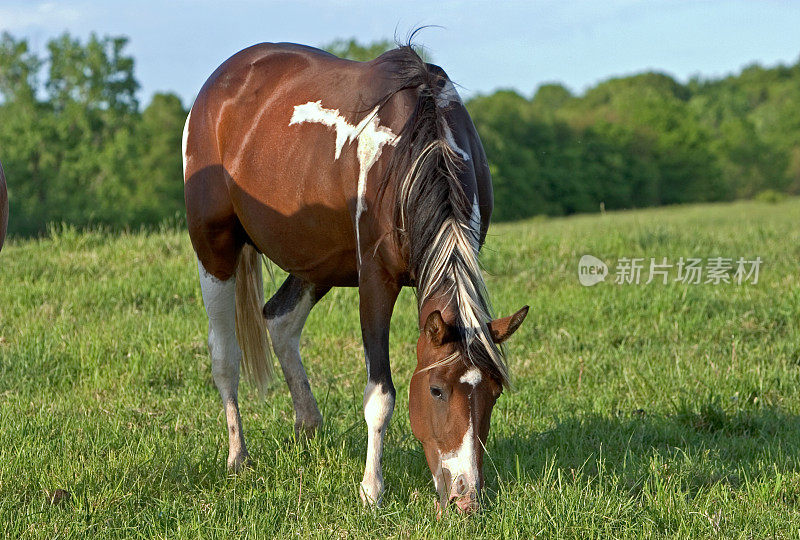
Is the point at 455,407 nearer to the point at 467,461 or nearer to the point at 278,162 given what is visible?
the point at 467,461

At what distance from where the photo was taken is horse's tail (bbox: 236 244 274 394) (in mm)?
4785

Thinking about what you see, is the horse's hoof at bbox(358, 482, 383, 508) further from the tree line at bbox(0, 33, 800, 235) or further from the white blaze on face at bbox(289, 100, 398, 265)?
the tree line at bbox(0, 33, 800, 235)

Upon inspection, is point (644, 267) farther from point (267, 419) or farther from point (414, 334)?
point (267, 419)

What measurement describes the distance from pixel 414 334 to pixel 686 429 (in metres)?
2.51

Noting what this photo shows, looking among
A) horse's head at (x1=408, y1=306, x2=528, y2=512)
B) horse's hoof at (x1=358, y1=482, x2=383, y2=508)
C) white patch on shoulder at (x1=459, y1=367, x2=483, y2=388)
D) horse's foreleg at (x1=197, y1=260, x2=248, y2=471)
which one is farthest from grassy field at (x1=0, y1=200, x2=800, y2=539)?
white patch on shoulder at (x1=459, y1=367, x2=483, y2=388)

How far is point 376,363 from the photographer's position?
340 centimetres

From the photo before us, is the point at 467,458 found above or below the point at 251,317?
below

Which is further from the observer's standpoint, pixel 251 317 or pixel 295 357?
pixel 251 317

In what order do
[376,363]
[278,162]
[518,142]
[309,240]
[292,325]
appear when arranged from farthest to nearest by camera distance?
[518,142], [292,325], [278,162], [309,240], [376,363]

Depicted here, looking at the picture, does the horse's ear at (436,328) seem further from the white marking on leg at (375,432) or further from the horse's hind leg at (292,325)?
the horse's hind leg at (292,325)
